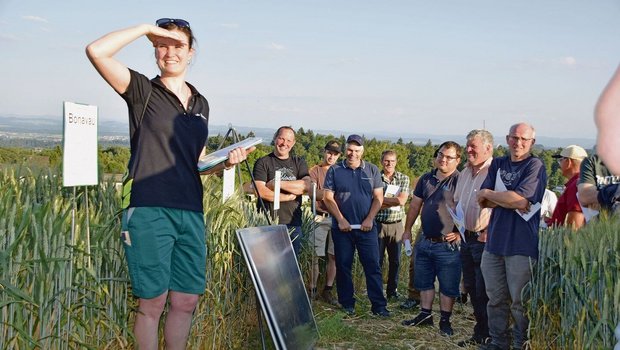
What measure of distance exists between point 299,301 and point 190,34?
229cm

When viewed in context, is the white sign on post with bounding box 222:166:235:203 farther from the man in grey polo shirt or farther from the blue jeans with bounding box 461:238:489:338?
the man in grey polo shirt

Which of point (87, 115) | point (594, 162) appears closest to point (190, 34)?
point (87, 115)

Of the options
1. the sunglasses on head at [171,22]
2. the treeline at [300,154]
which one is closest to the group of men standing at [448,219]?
the treeline at [300,154]

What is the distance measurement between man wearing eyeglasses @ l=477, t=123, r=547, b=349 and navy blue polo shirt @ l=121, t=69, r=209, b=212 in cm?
296

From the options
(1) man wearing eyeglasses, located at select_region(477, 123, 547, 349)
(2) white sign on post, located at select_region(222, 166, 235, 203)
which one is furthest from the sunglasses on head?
(1) man wearing eyeglasses, located at select_region(477, 123, 547, 349)

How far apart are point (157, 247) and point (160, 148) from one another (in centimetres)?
50

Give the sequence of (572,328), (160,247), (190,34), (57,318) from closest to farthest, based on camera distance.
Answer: (57,318)
(160,247)
(190,34)
(572,328)

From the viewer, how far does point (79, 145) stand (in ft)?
12.1

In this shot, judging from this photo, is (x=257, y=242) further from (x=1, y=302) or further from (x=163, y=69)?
(x=1, y=302)

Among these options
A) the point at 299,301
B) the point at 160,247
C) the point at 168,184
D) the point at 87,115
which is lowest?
the point at 299,301

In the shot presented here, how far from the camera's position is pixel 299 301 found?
555 cm

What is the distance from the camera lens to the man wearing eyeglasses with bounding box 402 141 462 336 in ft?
24.4

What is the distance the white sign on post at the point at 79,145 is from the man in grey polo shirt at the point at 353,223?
469cm

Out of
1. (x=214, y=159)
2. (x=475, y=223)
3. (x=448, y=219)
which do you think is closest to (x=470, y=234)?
(x=475, y=223)
